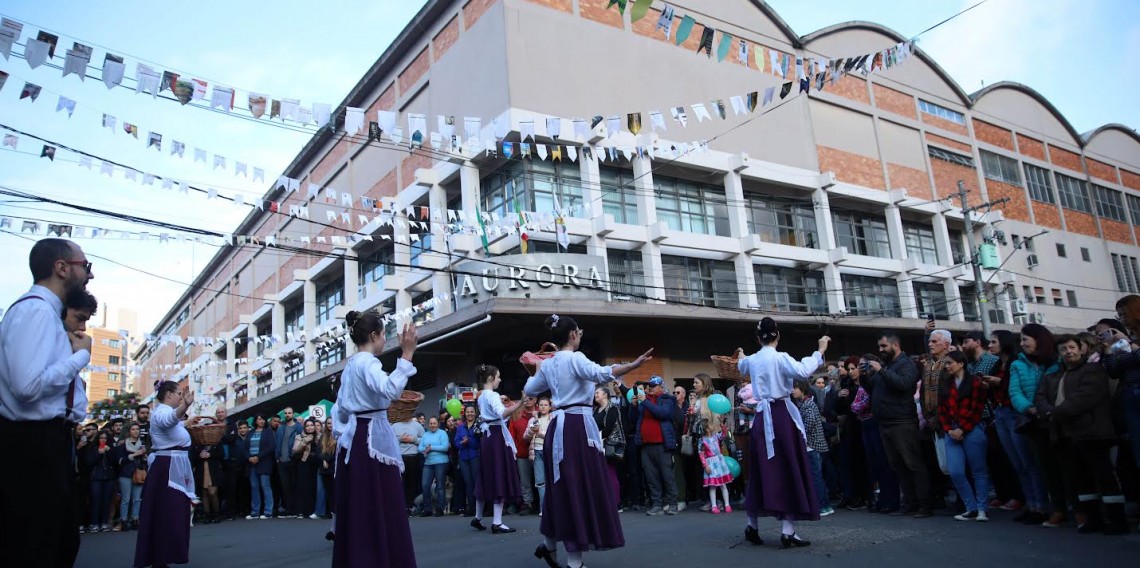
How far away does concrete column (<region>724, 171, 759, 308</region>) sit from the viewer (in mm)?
25078

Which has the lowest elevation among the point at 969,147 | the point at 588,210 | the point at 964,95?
the point at 588,210

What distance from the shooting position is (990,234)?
3269 cm

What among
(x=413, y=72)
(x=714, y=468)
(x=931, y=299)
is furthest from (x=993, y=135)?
(x=714, y=468)

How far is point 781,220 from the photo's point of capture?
91.5 feet

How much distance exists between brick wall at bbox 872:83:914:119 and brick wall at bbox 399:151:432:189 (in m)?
18.9

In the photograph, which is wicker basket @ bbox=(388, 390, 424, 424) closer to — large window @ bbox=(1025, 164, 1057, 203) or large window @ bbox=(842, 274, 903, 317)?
large window @ bbox=(842, 274, 903, 317)

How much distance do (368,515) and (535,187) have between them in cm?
1687

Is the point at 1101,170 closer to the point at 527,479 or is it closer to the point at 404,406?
the point at 527,479

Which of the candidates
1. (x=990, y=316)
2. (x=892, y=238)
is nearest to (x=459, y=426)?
(x=892, y=238)

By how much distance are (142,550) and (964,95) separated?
3697 cm

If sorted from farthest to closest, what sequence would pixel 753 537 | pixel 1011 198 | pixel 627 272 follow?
1. pixel 1011 198
2. pixel 627 272
3. pixel 753 537

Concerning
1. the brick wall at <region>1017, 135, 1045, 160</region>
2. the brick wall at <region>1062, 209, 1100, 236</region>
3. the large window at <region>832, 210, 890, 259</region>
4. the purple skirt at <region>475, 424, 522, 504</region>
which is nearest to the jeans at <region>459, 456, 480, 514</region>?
the purple skirt at <region>475, 424, 522, 504</region>

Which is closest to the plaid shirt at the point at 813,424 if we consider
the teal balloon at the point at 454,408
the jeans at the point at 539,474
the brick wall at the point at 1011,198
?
the jeans at the point at 539,474

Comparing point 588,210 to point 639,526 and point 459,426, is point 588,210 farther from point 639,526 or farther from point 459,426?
point 639,526
